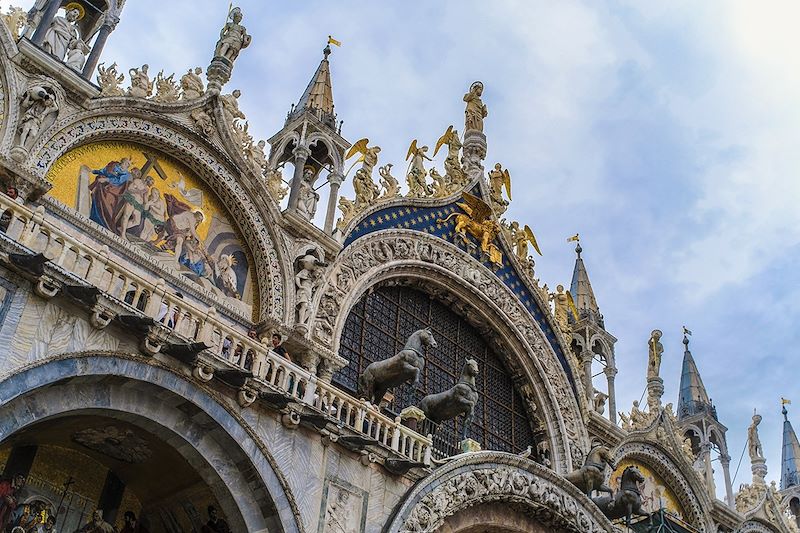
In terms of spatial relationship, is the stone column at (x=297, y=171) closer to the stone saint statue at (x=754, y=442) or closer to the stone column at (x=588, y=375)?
the stone column at (x=588, y=375)

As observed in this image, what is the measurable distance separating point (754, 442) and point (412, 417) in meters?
19.8

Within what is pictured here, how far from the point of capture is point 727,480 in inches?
1078

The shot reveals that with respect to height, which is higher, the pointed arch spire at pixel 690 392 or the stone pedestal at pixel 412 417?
the pointed arch spire at pixel 690 392

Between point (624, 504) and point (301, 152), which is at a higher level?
point (301, 152)

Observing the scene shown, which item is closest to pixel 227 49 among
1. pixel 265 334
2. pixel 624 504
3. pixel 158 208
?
pixel 158 208

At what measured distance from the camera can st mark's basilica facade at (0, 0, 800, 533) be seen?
1062cm

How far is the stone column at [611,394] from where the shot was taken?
22.7 m

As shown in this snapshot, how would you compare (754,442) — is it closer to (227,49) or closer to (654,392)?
(654,392)

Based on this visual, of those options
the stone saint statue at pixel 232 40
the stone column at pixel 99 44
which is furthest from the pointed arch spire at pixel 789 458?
the stone column at pixel 99 44

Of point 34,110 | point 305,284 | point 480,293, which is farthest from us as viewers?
point 480,293

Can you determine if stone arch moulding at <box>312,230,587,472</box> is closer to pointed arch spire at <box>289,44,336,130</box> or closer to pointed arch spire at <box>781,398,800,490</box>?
pointed arch spire at <box>289,44,336,130</box>

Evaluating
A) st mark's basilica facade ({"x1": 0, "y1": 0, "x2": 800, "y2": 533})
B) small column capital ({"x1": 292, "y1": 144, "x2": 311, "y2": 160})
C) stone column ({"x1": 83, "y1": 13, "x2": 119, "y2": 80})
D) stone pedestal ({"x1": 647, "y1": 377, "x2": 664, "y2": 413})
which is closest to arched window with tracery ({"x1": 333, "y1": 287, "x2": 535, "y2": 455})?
st mark's basilica facade ({"x1": 0, "y1": 0, "x2": 800, "y2": 533})

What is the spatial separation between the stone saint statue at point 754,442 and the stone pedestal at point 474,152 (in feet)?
49.0

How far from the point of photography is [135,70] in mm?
15039
